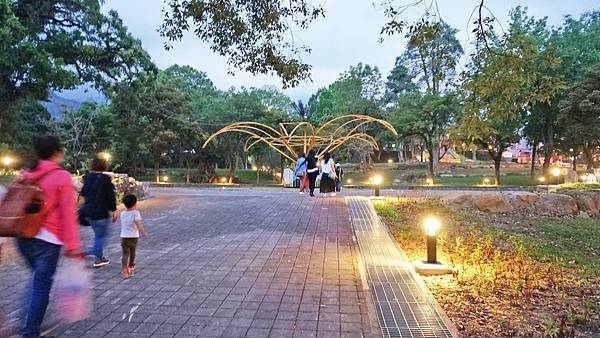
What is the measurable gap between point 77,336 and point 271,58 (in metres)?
5.05

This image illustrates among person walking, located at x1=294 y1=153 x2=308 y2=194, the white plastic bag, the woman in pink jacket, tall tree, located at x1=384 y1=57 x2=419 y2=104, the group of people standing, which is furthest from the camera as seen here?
tall tree, located at x1=384 y1=57 x2=419 y2=104

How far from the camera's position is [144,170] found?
124 ft

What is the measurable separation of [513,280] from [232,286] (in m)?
3.63

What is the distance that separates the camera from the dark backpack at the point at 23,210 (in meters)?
3.12

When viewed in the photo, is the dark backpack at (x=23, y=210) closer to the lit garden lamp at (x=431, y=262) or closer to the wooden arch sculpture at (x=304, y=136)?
the lit garden lamp at (x=431, y=262)

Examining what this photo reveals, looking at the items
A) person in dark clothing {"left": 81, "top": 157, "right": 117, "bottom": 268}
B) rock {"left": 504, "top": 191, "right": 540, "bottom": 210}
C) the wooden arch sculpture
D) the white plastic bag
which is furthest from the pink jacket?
the wooden arch sculpture

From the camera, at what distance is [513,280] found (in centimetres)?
554

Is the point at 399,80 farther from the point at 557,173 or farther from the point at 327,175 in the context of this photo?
the point at 327,175

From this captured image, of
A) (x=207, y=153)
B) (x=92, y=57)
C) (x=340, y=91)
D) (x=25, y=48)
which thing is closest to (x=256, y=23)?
(x=25, y=48)

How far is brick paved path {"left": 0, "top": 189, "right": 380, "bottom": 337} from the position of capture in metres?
3.84

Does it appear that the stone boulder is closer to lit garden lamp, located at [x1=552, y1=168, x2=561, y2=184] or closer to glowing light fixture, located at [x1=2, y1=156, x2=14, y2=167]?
lit garden lamp, located at [x1=552, y1=168, x2=561, y2=184]

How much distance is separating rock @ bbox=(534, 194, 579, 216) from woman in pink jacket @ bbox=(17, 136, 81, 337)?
51.4ft

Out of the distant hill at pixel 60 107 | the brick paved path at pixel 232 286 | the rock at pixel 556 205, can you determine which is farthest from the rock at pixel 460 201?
the distant hill at pixel 60 107

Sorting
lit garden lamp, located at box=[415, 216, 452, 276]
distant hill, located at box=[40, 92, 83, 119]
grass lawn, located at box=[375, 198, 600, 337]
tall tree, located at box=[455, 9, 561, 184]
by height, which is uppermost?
distant hill, located at box=[40, 92, 83, 119]
